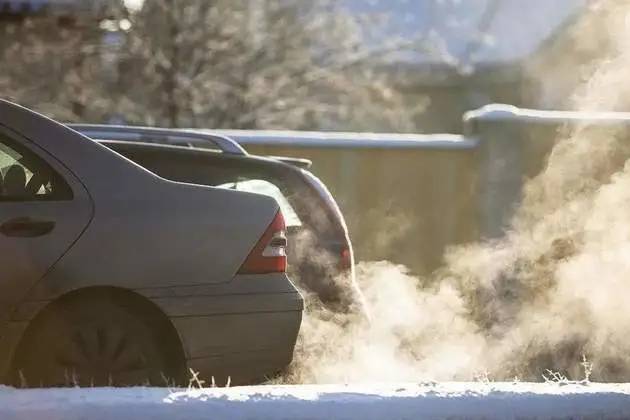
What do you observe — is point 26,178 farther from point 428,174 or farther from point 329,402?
point 428,174

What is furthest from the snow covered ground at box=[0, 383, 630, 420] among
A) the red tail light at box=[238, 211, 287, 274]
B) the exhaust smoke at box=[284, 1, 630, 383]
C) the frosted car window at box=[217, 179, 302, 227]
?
the frosted car window at box=[217, 179, 302, 227]

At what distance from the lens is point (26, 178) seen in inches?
183

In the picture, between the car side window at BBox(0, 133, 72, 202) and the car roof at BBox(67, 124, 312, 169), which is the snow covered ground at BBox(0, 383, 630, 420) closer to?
the car side window at BBox(0, 133, 72, 202)

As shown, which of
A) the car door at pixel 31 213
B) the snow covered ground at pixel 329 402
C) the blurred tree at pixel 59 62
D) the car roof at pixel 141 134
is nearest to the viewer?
the snow covered ground at pixel 329 402

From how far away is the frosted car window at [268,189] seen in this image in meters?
6.12

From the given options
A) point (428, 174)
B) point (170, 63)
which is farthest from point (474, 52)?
point (428, 174)

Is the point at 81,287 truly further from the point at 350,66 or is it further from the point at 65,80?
the point at 350,66

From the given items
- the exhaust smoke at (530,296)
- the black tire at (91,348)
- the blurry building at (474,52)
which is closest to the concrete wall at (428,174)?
the exhaust smoke at (530,296)

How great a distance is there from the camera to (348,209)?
10.9 meters

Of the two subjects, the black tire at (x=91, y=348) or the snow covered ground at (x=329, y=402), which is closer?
the snow covered ground at (x=329, y=402)

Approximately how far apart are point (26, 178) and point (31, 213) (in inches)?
8.6

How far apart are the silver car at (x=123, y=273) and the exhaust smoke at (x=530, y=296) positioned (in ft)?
→ 3.91

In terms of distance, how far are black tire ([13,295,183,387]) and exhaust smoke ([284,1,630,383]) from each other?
137 centimetres

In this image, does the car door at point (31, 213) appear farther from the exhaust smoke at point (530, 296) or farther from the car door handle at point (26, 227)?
the exhaust smoke at point (530, 296)
